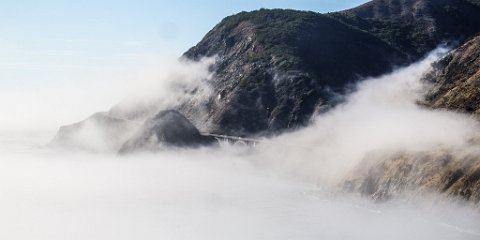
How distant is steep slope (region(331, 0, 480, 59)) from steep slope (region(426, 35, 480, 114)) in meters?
89.6

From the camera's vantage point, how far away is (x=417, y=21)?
179m

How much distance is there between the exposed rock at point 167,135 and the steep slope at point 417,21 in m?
81.4

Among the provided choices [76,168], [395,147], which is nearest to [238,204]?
[395,147]

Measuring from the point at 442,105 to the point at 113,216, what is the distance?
116 ft

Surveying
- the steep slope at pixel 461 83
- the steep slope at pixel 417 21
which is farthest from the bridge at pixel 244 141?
the steep slope at pixel 417 21

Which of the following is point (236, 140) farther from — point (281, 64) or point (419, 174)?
point (419, 174)

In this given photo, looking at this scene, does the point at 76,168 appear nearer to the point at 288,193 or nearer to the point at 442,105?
the point at 288,193

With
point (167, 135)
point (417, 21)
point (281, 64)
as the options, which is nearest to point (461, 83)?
point (167, 135)

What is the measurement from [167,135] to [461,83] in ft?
179

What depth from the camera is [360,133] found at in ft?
241

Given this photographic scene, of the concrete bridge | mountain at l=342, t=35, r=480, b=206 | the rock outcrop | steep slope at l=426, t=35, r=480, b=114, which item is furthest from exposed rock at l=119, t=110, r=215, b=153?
mountain at l=342, t=35, r=480, b=206

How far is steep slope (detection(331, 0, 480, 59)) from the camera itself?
6526 inches

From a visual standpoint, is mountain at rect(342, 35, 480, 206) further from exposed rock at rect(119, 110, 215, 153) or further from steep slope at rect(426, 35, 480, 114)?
exposed rock at rect(119, 110, 215, 153)

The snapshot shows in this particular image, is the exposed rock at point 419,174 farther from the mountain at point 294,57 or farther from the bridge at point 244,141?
the mountain at point 294,57
